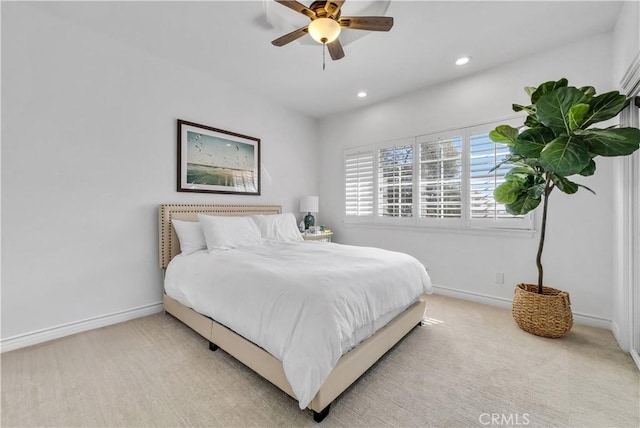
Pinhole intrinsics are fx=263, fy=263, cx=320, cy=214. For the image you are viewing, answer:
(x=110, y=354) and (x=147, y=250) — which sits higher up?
(x=147, y=250)

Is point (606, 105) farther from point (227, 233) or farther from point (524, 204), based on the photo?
point (227, 233)

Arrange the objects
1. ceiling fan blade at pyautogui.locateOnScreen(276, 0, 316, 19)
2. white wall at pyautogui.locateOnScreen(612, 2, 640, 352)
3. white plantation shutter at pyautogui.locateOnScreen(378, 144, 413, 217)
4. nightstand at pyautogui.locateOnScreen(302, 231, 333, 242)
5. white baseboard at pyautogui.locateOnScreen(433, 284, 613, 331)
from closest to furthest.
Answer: ceiling fan blade at pyautogui.locateOnScreen(276, 0, 316, 19)
white wall at pyautogui.locateOnScreen(612, 2, 640, 352)
white baseboard at pyautogui.locateOnScreen(433, 284, 613, 331)
white plantation shutter at pyautogui.locateOnScreen(378, 144, 413, 217)
nightstand at pyautogui.locateOnScreen(302, 231, 333, 242)

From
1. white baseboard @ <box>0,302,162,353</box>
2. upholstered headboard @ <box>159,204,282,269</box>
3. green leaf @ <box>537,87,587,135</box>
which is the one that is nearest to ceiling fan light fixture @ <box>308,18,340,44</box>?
green leaf @ <box>537,87,587,135</box>

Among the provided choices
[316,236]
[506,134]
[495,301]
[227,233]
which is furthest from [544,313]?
[227,233]

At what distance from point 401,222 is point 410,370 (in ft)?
7.60

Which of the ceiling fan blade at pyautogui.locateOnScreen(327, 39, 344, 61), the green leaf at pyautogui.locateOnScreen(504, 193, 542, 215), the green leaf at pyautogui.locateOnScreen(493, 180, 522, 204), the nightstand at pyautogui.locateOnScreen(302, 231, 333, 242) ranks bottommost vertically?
the nightstand at pyautogui.locateOnScreen(302, 231, 333, 242)

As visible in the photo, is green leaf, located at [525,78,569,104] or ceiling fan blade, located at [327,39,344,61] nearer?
green leaf, located at [525,78,569,104]

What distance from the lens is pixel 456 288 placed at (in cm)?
343

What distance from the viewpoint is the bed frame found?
148cm

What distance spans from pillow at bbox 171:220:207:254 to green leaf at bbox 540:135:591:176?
128 inches

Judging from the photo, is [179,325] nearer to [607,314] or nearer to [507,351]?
[507,351]

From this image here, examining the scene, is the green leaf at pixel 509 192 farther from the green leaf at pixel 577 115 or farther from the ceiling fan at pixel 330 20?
the ceiling fan at pixel 330 20

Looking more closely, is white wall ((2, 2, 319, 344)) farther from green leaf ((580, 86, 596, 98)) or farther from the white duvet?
green leaf ((580, 86, 596, 98))

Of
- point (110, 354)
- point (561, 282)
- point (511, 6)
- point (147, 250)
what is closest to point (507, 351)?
point (561, 282)
